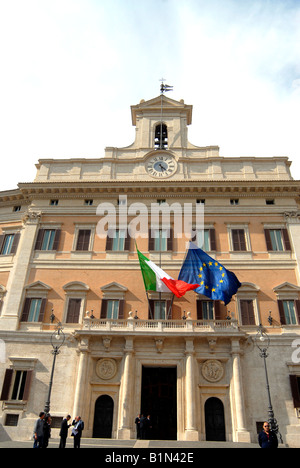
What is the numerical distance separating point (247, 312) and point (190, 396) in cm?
649

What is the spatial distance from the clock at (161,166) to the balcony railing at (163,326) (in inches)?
462

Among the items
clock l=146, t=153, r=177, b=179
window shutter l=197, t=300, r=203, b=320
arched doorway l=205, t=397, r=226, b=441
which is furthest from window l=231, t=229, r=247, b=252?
arched doorway l=205, t=397, r=226, b=441

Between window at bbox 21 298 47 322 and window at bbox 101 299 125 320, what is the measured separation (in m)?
4.02

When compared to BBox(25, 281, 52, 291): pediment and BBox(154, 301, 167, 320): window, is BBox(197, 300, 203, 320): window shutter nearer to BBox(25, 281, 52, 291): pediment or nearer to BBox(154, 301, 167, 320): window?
BBox(154, 301, 167, 320): window

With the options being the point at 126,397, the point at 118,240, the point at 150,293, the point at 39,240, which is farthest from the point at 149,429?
the point at 39,240

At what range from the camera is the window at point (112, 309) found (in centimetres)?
2392

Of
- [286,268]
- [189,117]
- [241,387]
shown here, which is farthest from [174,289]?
[189,117]

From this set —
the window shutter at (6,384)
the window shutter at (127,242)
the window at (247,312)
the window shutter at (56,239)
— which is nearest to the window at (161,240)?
the window shutter at (127,242)

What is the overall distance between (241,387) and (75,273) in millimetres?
12908

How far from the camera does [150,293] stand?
24.4 meters

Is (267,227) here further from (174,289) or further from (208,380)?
(208,380)

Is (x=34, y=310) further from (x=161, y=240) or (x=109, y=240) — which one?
(x=161, y=240)

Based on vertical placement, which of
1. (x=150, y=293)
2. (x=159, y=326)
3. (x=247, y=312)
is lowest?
(x=159, y=326)

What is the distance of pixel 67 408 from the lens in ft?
69.9
